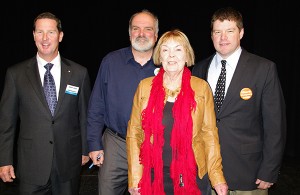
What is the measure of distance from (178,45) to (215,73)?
0.55 meters

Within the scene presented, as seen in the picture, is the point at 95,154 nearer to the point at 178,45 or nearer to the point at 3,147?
the point at 3,147

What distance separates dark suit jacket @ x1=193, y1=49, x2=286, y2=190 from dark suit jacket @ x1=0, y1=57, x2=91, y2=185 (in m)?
1.16

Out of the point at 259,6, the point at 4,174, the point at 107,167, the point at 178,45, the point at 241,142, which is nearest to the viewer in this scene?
the point at 178,45

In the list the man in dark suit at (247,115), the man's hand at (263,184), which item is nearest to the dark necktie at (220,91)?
the man in dark suit at (247,115)

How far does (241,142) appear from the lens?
7.74 ft

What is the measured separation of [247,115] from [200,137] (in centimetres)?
44

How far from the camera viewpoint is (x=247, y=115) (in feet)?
7.66

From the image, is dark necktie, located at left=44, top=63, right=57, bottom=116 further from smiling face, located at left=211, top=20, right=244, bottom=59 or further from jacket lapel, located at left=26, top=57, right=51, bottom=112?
smiling face, located at left=211, top=20, right=244, bottom=59

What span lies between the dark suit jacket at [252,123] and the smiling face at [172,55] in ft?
1.56

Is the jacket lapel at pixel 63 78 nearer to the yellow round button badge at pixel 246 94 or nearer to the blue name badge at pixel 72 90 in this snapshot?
the blue name badge at pixel 72 90

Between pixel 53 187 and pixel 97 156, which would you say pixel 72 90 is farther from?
pixel 53 187

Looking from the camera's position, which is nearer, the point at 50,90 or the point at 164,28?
the point at 50,90

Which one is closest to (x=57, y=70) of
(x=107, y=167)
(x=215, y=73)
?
(x=107, y=167)

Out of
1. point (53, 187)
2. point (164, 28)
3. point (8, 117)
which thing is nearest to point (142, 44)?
point (8, 117)
